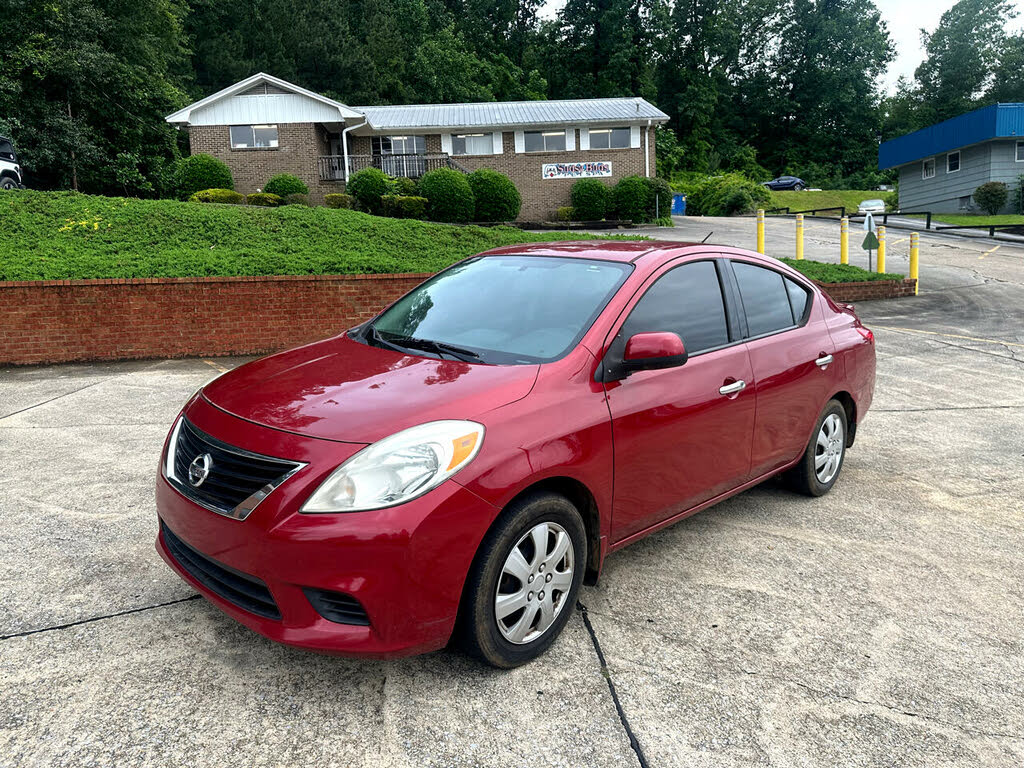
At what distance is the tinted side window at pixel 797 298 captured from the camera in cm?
481

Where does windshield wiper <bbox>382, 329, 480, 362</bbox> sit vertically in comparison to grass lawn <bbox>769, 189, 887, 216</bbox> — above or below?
below

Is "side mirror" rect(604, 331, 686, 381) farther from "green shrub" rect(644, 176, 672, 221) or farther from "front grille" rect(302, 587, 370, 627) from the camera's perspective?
"green shrub" rect(644, 176, 672, 221)

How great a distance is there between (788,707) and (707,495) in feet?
4.30

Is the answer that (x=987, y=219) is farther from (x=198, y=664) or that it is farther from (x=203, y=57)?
(x=203, y=57)

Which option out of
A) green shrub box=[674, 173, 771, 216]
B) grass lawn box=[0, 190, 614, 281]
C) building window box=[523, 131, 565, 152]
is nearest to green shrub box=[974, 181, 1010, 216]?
green shrub box=[674, 173, 771, 216]

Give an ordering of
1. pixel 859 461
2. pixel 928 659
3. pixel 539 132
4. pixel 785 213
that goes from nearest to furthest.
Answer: pixel 928 659 → pixel 859 461 → pixel 539 132 → pixel 785 213

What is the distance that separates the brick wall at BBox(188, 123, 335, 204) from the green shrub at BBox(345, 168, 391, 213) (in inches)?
250

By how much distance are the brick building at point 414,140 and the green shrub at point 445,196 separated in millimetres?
5989

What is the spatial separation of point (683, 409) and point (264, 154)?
30243 millimetres

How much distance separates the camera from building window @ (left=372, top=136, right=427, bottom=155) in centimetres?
3338

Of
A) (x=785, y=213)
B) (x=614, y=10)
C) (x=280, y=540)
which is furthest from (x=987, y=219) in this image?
(x=614, y=10)

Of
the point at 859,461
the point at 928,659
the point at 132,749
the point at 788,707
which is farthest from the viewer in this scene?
the point at 859,461

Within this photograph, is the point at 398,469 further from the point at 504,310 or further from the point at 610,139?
the point at 610,139

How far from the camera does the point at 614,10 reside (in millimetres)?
70438
